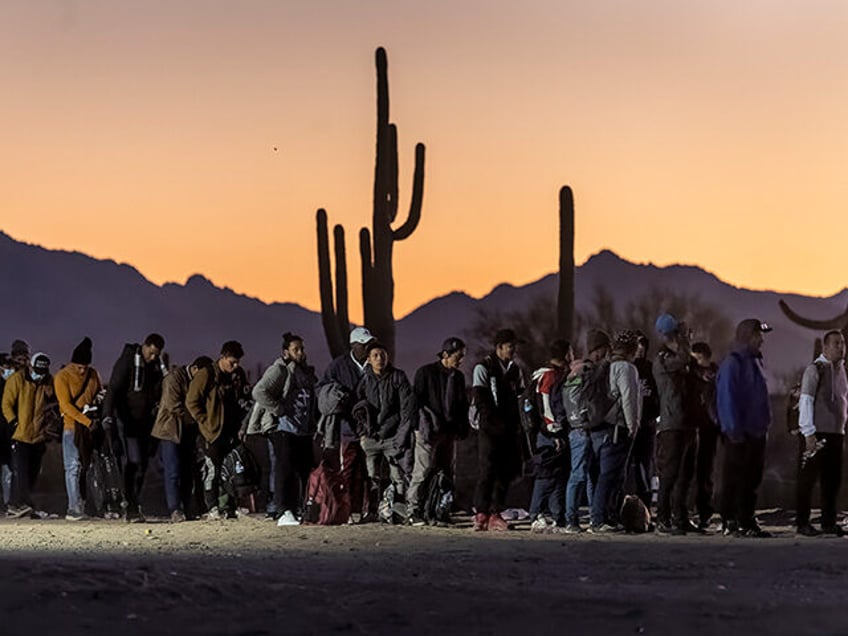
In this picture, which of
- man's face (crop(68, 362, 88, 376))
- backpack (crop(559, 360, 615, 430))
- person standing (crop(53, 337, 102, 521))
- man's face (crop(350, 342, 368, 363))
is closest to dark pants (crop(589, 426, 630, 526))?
backpack (crop(559, 360, 615, 430))

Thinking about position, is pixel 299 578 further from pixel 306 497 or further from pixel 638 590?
pixel 306 497

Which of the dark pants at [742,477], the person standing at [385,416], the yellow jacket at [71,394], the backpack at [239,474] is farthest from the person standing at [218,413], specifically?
the dark pants at [742,477]

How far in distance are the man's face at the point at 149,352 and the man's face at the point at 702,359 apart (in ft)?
19.2

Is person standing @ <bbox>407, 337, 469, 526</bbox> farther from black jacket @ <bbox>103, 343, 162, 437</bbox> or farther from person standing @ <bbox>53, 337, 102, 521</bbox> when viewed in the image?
person standing @ <bbox>53, 337, 102, 521</bbox>

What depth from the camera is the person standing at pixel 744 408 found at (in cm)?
1788

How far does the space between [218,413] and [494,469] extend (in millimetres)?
3279

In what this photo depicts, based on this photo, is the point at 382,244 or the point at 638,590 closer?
the point at 638,590

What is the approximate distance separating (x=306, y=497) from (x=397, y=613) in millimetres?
8301

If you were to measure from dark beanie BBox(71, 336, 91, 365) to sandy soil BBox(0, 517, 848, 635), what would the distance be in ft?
11.7

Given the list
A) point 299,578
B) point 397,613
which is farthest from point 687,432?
point 397,613

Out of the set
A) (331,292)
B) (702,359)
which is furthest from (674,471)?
(331,292)

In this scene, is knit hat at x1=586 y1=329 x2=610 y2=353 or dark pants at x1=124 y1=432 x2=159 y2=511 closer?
knit hat at x1=586 y1=329 x2=610 y2=353

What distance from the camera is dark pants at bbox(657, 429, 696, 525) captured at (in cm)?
1828

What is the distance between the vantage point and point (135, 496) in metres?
21.1
